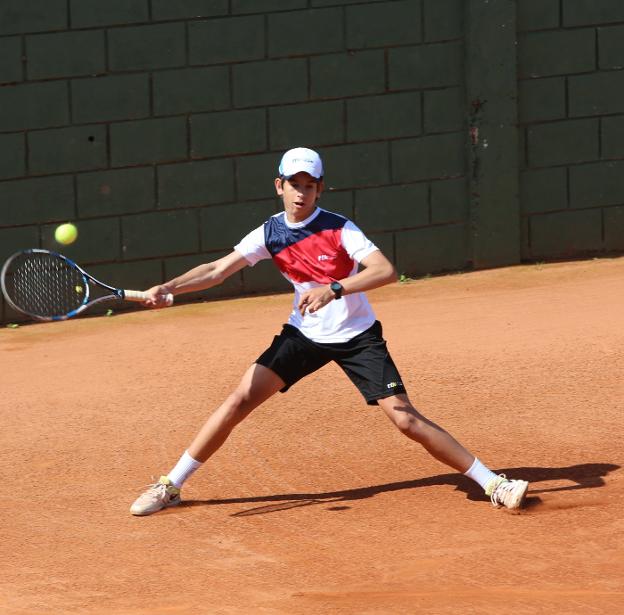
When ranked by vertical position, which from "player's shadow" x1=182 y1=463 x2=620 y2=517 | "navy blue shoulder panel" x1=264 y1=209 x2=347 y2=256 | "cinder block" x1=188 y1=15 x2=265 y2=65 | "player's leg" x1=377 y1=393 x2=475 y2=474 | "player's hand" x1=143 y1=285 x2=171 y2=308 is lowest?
"player's shadow" x1=182 y1=463 x2=620 y2=517

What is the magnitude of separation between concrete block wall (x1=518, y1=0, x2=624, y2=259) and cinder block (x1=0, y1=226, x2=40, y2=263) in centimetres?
426

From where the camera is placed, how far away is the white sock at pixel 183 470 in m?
6.36

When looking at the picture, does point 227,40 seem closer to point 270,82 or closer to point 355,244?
point 270,82

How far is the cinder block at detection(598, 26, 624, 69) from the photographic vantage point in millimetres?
11539

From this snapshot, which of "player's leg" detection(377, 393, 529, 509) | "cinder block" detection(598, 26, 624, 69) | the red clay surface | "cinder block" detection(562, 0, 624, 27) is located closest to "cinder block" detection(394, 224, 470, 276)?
the red clay surface

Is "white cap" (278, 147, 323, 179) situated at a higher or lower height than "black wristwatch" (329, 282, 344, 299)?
higher

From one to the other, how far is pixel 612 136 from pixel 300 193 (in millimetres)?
6261

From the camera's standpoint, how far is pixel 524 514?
20.2 ft

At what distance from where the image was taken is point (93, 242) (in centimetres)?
1045

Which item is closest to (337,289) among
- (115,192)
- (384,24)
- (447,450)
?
(447,450)

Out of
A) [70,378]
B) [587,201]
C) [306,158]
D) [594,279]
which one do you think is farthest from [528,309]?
[306,158]

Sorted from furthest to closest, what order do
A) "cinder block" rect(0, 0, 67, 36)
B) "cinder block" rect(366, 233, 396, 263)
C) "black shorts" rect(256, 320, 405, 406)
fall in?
"cinder block" rect(366, 233, 396, 263) < "cinder block" rect(0, 0, 67, 36) < "black shorts" rect(256, 320, 405, 406)

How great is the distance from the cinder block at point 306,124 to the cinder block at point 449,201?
101 cm

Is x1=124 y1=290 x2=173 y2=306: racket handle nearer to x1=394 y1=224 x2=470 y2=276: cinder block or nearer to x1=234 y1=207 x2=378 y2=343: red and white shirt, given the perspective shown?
x1=234 y1=207 x2=378 y2=343: red and white shirt
